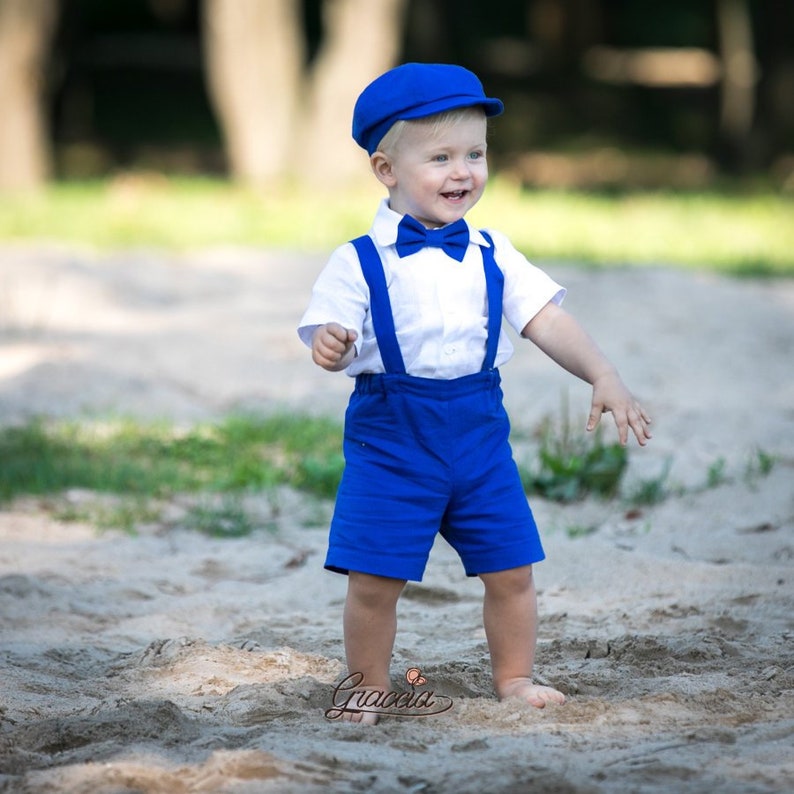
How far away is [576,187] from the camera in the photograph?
14.3 meters

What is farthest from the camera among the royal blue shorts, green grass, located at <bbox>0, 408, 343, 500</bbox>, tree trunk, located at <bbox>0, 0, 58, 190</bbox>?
tree trunk, located at <bbox>0, 0, 58, 190</bbox>

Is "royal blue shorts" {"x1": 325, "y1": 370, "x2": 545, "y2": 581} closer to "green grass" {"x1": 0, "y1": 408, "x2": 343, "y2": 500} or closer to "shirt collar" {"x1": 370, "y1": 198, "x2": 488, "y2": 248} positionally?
"shirt collar" {"x1": 370, "y1": 198, "x2": 488, "y2": 248}

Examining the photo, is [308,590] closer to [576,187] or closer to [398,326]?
[398,326]

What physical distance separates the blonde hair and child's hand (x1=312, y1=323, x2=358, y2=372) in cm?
46

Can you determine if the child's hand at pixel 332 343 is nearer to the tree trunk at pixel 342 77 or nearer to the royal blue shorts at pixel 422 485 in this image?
the royal blue shorts at pixel 422 485

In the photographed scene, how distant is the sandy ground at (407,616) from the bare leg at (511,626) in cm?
8

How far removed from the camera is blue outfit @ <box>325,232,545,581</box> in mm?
2879

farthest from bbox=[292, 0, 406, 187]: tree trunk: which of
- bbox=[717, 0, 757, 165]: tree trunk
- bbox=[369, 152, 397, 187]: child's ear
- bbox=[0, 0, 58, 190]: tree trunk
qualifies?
bbox=[369, 152, 397, 187]: child's ear

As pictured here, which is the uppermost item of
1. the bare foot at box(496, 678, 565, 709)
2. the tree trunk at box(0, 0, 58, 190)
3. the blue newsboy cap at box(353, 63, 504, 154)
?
the tree trunk at box(0, 0, 58, 190)

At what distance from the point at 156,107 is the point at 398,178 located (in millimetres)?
19556

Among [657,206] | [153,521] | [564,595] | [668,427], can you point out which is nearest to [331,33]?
[657,206]

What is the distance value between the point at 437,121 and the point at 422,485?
78cm

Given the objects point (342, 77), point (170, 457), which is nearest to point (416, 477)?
point (170, 457)

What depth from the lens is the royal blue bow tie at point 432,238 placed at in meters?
2.96
